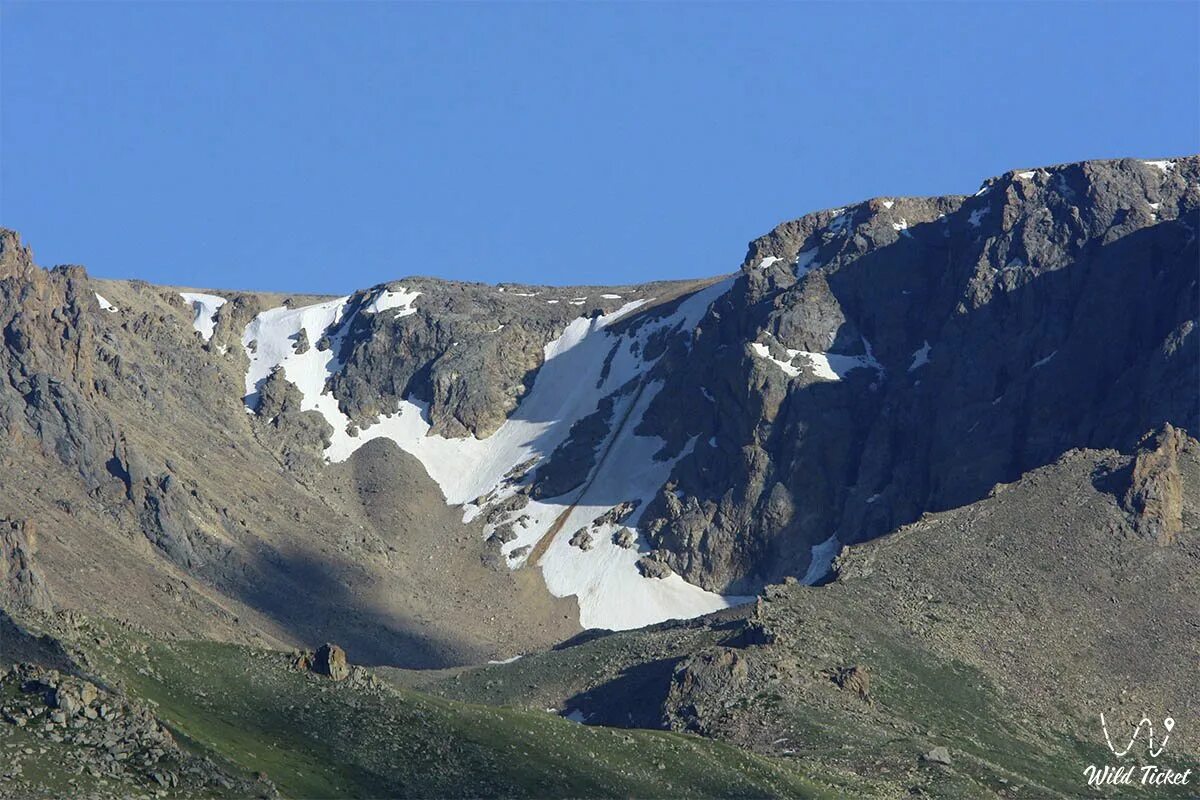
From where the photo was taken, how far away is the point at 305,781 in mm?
105125

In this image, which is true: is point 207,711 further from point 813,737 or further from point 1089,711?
point 1089,711

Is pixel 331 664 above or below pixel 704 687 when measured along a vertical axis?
below

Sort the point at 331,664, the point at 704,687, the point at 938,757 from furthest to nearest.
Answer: the point at 704,687
the point at 938,757
the point at 331,664

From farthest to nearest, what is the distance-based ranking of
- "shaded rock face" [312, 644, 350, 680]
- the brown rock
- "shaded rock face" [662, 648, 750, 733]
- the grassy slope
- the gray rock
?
the brown rock
"shaded rock face" [662, 648, 750, 733]
the gray rock
"shaded rock face" [312, 644, 350, 680]
the grassy slope

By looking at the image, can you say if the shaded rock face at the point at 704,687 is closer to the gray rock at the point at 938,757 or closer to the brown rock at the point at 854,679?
the brown rock at the point at 854,679

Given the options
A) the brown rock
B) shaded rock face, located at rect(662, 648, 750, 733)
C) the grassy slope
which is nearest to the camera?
the grassy slope

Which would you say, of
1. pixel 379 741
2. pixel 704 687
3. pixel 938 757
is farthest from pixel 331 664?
pixel 704 687

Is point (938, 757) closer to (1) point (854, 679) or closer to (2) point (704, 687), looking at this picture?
(1) point (854, 679)

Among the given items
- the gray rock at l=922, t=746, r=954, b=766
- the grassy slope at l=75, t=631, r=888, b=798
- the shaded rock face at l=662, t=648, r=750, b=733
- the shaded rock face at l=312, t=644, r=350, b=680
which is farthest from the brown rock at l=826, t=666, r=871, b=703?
the shaded rock face at l=312, t=644, r=350, b=680

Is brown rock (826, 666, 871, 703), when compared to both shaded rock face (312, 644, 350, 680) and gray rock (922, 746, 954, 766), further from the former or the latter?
shaded rock face (312, 644, 350, 680)

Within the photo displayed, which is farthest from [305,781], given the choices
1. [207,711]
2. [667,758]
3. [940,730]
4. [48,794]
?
[940,730]

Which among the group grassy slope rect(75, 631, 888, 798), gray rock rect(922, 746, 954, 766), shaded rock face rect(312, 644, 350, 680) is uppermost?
shaded rock face rect(312, 644, 350, 680)

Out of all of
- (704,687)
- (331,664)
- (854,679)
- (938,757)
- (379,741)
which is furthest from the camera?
(704,687)

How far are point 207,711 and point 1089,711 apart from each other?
304 feet
